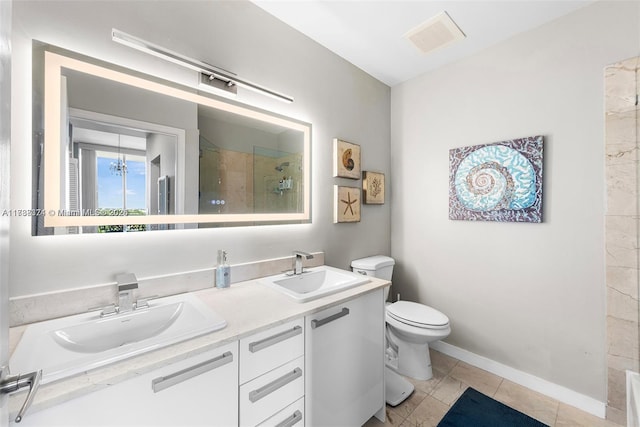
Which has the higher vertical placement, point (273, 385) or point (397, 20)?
point (397, 20)

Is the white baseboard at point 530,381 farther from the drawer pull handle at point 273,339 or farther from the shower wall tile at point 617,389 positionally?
the drawer pull handle at point 273,339

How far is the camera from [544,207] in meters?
1.78

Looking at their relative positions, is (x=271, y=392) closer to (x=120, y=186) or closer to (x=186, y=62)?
(x=120, y=186)

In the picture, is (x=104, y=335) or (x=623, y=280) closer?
(x=104, y=335)

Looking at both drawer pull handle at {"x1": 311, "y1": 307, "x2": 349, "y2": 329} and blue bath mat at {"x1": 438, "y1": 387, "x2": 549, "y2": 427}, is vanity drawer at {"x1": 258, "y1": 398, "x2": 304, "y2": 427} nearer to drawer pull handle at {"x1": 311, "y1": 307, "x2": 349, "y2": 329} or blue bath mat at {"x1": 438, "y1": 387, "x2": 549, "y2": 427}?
drawer pull handle at {"x1": 311, "y1": 307, "x2": 349, "y2": 329}

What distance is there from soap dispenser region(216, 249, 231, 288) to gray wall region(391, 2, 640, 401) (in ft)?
5.78

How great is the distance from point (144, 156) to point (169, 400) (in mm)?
1015

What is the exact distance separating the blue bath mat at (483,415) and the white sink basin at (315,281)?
40.0 inches

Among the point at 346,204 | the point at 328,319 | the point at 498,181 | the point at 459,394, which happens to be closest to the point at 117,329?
the point at 328,319

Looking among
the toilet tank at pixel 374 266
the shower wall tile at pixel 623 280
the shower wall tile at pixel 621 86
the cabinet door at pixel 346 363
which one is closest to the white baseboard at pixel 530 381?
the shower wall tile at pixel 623 280

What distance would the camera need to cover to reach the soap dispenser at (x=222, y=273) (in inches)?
54.8

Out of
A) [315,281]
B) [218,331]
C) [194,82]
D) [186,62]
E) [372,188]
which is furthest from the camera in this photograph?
[372,188]

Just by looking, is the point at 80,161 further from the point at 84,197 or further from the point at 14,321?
the point at 14,321

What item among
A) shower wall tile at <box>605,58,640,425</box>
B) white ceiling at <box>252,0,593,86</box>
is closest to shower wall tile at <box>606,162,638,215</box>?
shower wall tile at <box>605,58,640,425</box>
